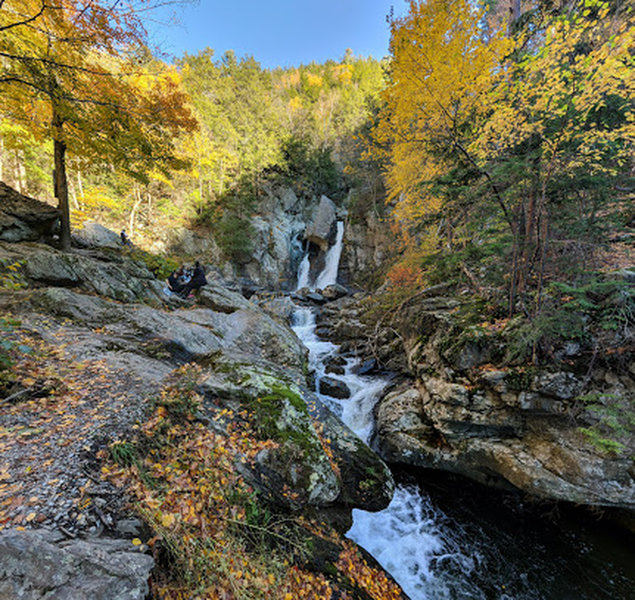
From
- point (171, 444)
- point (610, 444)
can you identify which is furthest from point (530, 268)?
point (171, 444)

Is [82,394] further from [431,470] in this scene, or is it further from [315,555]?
[431,470]

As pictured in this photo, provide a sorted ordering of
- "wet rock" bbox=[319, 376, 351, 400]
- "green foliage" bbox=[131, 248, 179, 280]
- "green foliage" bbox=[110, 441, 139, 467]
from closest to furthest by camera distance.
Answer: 1. "green foliage" bbox=[110, 441, 139, 467]
2. "wet rock" bbox=[319, 376, 351, 400]
3. "green foliage" bbox=[131, 248, 179, 280]

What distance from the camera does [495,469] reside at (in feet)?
19.1

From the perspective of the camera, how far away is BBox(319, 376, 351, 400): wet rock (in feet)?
29.6

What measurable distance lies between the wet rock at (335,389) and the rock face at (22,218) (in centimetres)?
991

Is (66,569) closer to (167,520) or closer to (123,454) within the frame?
(167,520)

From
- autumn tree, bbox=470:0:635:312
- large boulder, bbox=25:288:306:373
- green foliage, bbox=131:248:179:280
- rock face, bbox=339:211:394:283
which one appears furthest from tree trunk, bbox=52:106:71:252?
rock face, bbox=339:211:394:283

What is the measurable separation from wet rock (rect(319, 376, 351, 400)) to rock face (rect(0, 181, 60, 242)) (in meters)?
9.91

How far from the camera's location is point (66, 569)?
1657mm

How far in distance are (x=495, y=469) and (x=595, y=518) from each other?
189 cm

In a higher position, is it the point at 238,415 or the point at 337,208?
the point at 337,208

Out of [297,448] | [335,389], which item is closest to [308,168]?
[335,389]

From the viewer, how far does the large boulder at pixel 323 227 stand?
2880cm

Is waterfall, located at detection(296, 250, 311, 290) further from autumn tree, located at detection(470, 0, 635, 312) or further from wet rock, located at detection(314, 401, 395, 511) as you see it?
wet rock, located at detection(314, 401, 395, 511)
